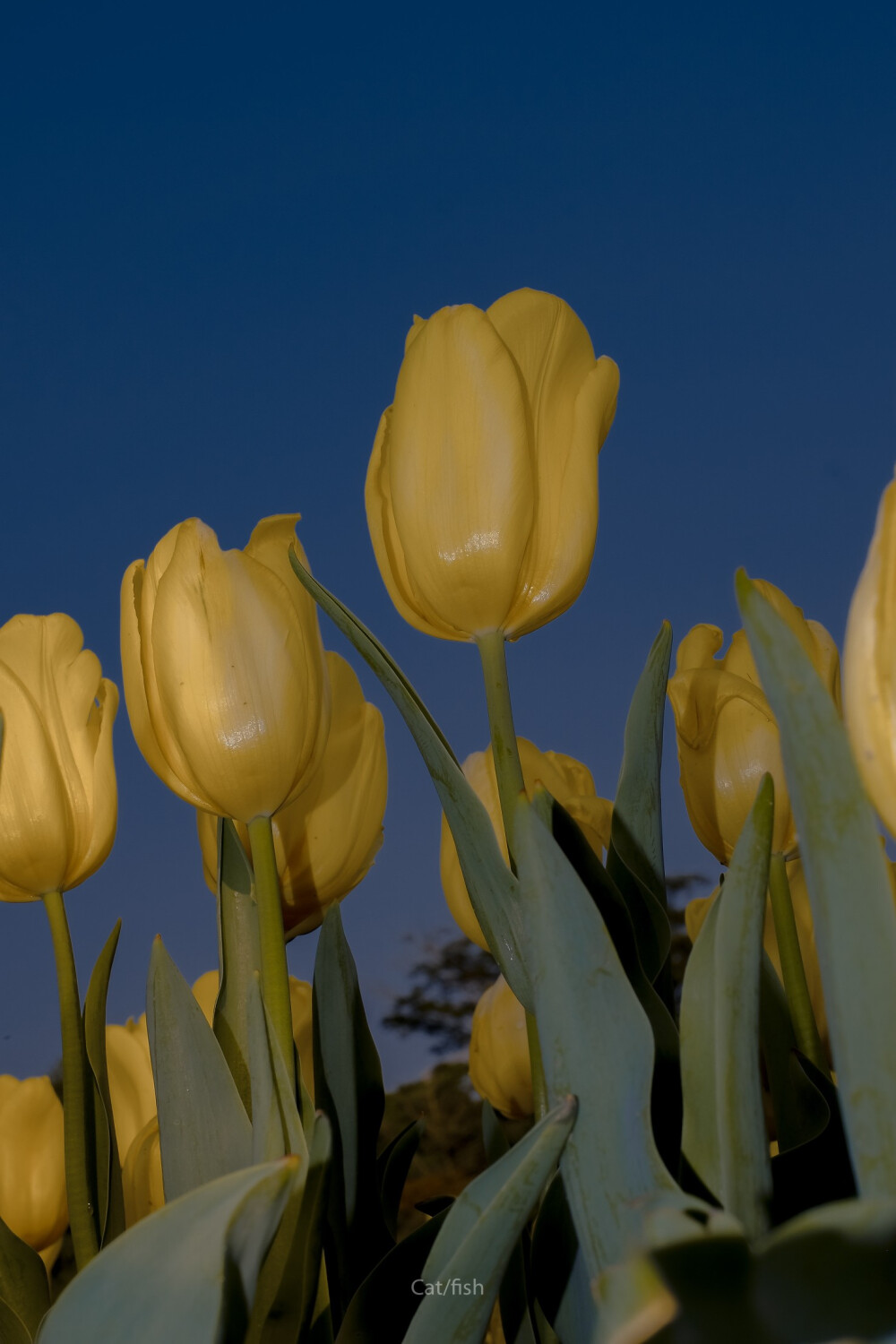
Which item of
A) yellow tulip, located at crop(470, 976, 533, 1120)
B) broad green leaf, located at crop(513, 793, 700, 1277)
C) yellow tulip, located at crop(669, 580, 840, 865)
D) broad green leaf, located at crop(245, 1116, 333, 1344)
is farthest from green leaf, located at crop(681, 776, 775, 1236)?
yellow tulip, located at crop(470, 976, 533, 1120)

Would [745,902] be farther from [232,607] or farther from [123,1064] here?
[123,1064]

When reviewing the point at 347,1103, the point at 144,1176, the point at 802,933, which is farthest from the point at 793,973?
the point at 144,1176

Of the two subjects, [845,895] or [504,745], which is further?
[504,745]

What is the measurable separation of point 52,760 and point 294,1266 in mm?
245

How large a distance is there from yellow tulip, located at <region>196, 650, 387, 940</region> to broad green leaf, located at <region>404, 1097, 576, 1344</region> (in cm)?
27

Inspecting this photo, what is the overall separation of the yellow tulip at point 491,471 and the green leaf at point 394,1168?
0.23m

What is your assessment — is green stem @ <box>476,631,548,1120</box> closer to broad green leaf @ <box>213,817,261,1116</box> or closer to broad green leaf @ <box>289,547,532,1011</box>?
broad green leaf @ <box>289,547,532,1011</box>

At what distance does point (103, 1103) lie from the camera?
51 cm

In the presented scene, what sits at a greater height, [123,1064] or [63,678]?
[63,678]

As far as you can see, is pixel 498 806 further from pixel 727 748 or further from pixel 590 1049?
pixel 590 1049

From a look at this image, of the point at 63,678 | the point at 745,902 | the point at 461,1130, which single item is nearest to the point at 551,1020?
the point at 745,902

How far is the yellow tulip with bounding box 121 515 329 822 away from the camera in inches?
17.4

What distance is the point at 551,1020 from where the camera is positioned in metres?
0.30

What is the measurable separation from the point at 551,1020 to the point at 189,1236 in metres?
0.09
